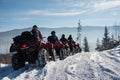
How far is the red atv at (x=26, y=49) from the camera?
16.5m

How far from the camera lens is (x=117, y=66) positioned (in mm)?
12734

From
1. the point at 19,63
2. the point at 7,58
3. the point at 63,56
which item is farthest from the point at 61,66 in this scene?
the point at 7,58

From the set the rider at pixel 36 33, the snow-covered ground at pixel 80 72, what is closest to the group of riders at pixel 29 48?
the rider at pixel 36 33

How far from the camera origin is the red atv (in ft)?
54.0

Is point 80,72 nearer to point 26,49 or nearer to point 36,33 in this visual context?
point 26,49

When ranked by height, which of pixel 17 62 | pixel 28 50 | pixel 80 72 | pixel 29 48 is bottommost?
pixel 17 62

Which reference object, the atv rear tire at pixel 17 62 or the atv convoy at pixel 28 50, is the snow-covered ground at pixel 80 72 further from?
the atv rear tire at pixel 17 62

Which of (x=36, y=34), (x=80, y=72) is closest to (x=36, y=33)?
(x=36, y=34)

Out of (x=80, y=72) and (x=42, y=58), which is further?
(x=42, y=58)

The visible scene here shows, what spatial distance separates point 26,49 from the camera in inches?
658

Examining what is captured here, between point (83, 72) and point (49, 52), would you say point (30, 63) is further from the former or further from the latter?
point (83, 72)

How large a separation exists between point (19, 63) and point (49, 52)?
197cm

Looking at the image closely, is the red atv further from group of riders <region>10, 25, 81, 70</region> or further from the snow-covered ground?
the snow-covered ground

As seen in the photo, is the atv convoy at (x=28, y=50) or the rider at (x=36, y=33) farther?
the rider at (x=36, y=33)
